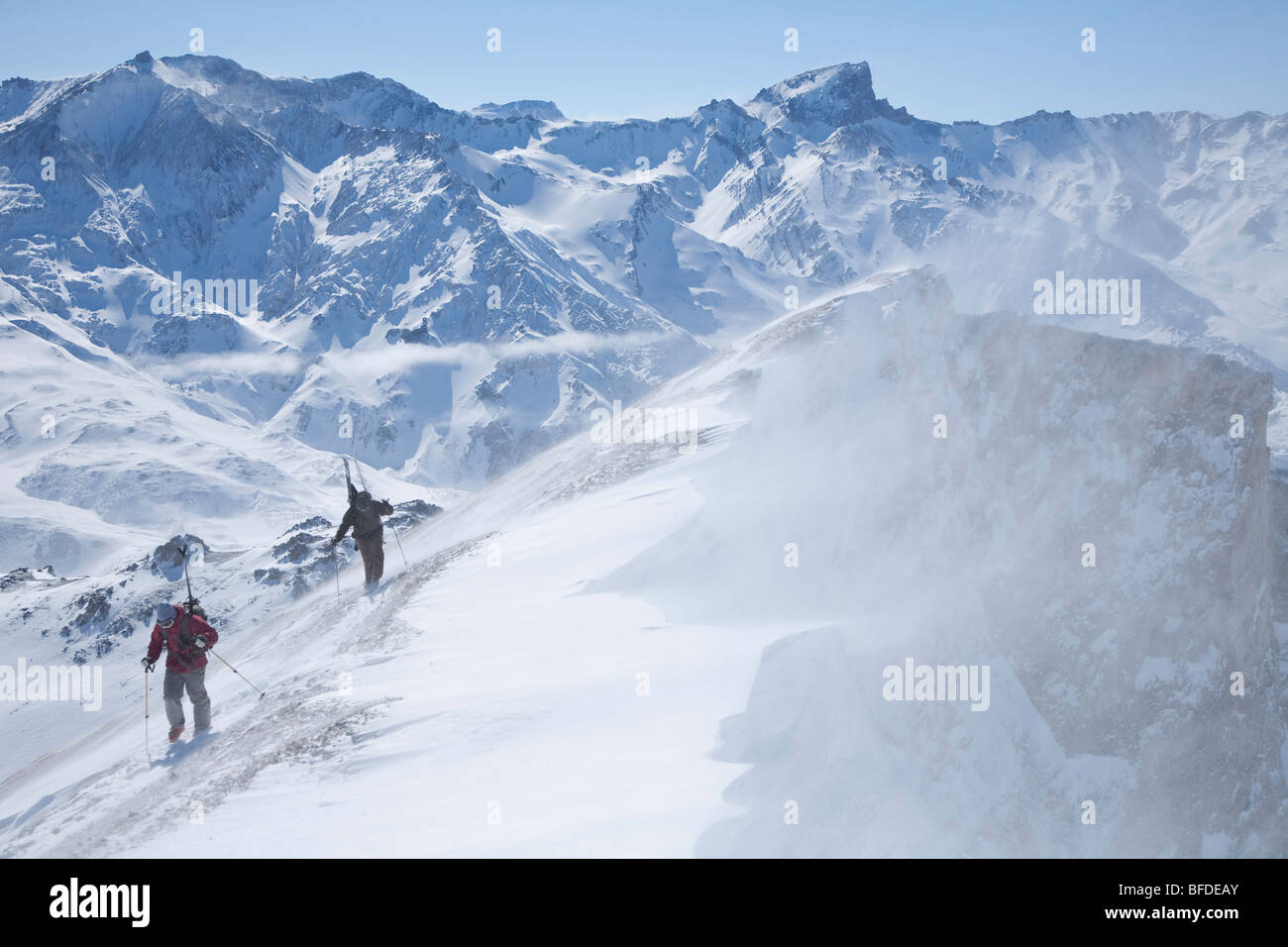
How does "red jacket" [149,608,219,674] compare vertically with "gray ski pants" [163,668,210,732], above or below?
above

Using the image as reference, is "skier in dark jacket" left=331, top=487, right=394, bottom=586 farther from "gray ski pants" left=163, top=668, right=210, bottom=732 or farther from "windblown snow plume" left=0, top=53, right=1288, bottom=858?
"gray ski pants" left=163, top=668, right=210, bottom=732

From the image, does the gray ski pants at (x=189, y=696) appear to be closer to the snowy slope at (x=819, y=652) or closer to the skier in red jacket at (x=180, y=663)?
A: the skier in red jacket at (x=180, y=663)

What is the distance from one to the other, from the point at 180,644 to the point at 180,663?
0.34 m

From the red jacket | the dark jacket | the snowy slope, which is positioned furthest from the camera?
the dark jacket

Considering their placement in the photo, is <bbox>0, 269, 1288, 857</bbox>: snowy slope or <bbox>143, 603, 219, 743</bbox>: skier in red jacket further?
<bbox>143, 603, 219, 743</bbox>: skier in red jacket

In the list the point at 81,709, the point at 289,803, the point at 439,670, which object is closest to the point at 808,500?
the point at 439,670

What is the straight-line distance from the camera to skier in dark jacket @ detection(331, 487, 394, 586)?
875 inches

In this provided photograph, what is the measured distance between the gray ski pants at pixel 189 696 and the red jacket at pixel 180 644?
0.41 ft

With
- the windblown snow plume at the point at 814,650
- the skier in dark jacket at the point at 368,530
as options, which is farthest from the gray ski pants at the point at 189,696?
the skier in dark jacket at the point at 368,530

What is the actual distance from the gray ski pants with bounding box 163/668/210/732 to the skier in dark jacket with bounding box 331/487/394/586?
21.7 ft

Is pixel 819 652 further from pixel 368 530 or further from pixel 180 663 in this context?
pixel 368 530

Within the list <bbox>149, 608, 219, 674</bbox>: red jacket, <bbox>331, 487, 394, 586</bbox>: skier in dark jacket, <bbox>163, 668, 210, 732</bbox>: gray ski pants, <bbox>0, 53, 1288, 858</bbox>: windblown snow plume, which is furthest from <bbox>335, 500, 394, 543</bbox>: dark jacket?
<bbox>163, 668, 210, 732</bbox>: gray ski pants

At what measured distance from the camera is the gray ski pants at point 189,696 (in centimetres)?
1571
